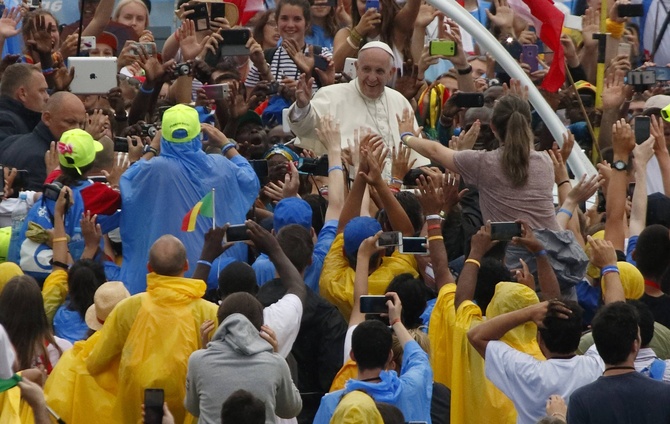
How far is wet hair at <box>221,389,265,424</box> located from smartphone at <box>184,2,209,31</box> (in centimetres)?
539

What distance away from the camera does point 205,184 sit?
9.77 m

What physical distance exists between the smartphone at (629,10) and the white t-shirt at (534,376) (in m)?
4.86

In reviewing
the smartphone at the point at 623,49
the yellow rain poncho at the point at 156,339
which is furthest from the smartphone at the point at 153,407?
the smartphone at the point at 623,49

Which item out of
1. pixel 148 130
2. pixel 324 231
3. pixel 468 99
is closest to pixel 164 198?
pixel 324 231

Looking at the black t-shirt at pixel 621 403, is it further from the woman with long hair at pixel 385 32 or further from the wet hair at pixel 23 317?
the woman with long hair at pixel 385 32

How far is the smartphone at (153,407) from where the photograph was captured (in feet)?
24.3

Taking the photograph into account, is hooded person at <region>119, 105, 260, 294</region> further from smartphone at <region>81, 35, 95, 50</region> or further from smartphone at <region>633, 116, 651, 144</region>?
smartphone at <region>81, 35, 95, 50</region>

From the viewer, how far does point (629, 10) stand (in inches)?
472

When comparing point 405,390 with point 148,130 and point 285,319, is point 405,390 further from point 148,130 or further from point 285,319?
point 148,130

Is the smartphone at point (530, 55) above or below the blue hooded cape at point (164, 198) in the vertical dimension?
above

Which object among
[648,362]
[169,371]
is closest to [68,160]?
[169,371]

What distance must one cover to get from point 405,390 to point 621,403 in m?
1.00

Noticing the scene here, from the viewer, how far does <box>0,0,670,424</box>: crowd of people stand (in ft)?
24.6

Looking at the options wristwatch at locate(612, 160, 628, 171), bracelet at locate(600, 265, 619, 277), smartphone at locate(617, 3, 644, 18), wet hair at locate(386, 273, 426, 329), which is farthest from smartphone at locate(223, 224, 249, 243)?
smartphone at locate(617, 3, 644, 18)
